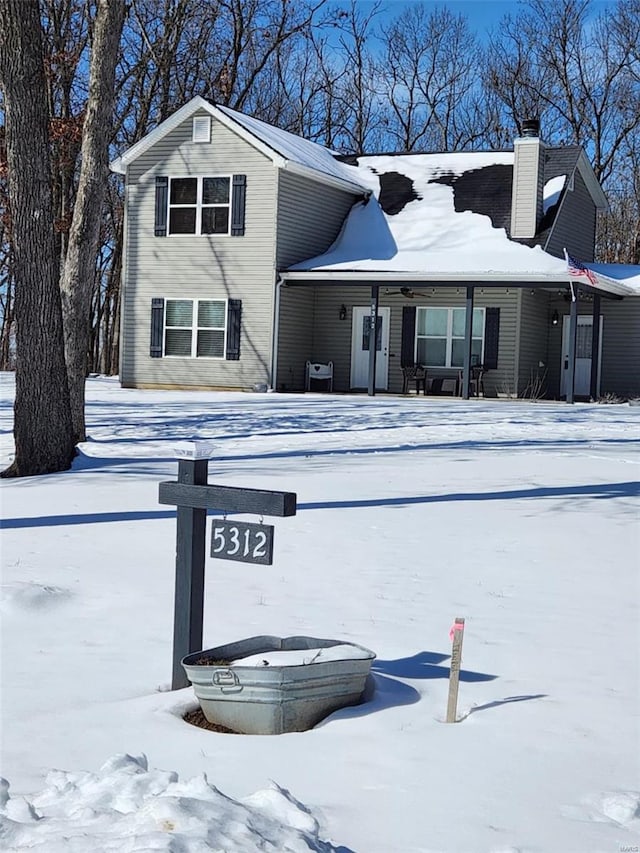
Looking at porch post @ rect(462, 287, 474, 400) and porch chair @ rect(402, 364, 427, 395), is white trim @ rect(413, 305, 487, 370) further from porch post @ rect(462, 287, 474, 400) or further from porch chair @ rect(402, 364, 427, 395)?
porch post @ rect(462, 287, 474, 400)

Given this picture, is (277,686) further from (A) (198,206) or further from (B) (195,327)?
(A) (198,206)

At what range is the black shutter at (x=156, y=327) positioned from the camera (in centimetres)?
2505

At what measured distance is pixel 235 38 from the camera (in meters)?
34.0

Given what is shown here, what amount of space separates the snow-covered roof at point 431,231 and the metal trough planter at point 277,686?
59.4 feet

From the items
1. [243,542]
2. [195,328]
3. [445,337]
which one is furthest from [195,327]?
[243,542]

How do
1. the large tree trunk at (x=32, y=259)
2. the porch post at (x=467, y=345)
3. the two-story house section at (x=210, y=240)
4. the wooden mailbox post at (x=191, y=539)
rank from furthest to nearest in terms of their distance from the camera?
1. the two-story house section at (x=210, y=240)
2. the porch post at (x=467, y=345)
3. the large tree trunk at (x=32, y=259)
4. the wooden mailbox post at (x=191, y=539)

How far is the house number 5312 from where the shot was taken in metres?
4.72

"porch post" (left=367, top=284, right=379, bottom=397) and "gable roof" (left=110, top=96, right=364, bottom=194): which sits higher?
"gable roof" (left=110, top=96, right=364, bottom=194)

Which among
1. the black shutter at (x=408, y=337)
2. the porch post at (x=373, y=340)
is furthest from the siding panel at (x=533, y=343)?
the porch post at (x=373, y=340)

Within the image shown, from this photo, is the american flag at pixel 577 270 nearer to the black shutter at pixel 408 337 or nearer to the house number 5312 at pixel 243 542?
the black shutter at pixel 408 337

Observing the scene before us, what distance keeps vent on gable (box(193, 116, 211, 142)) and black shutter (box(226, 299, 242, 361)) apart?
357 centimetres

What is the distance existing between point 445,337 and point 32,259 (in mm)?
14799

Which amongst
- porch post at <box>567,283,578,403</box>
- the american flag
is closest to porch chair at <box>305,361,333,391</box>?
porch post at <box>567,283,578,403</box>

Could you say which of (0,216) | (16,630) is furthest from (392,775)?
(0,216)
